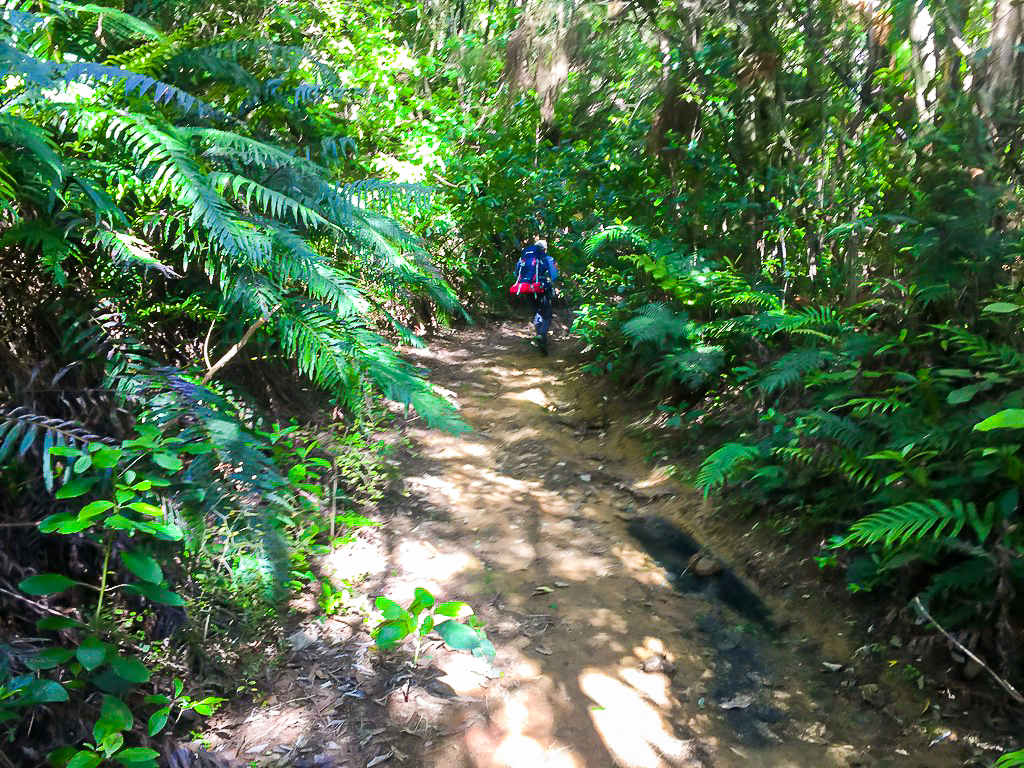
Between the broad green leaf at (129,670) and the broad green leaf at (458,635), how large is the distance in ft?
4.38

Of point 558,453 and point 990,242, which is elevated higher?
point 990,242

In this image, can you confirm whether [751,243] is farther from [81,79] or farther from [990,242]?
[81,79]

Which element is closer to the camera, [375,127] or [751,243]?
[751,243]

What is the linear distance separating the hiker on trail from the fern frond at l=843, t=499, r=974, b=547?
6.52 m

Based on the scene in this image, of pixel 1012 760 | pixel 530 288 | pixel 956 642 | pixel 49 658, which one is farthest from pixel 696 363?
pixel 49 658

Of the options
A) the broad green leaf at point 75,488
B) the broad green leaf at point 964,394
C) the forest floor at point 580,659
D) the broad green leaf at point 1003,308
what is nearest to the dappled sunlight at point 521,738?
the forest floor at point 580,659

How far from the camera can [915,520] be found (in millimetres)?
3176

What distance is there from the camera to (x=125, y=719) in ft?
6.73

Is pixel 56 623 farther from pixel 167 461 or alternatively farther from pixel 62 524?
pixel 167 461

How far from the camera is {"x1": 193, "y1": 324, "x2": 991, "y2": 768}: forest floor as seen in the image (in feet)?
9.84

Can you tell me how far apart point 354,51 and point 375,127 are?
2.76 ft

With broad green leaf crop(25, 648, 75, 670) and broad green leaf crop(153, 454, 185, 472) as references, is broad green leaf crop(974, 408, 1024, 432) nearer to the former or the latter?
broad green leaf crop(153, 454, 185, 472)

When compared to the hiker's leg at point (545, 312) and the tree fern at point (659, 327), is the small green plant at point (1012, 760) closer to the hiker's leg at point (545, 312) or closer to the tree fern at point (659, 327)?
the tree fern at point (659, 327)

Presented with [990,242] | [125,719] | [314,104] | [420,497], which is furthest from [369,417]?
[990,242]
